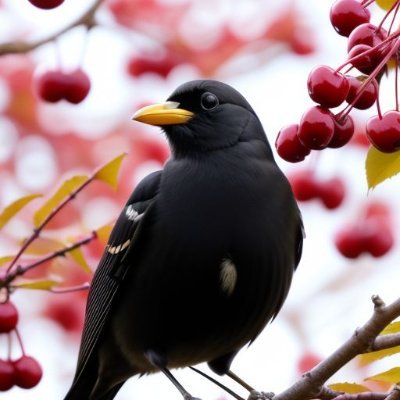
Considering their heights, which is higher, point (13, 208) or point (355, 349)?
point (13, 208)

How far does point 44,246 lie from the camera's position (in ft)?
10.1

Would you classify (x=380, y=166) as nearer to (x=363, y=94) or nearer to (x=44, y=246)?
(x=363, y=94)

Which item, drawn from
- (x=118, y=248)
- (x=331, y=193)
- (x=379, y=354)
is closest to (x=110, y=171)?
(x=118, y=248)

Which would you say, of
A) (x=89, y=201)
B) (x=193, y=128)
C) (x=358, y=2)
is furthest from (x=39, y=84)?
→ (x=89, y=201)

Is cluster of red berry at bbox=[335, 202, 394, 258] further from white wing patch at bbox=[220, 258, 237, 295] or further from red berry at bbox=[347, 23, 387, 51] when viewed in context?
red berry at bbox=[347, 23, 387, 51]

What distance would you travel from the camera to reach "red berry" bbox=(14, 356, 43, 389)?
3.00 meters

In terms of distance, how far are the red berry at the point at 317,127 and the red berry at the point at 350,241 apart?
1.38 meters

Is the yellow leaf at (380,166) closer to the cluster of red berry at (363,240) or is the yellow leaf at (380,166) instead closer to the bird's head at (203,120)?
the bird's head at (203,120)

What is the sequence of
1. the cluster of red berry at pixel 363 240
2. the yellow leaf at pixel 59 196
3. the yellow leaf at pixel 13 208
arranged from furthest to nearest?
the cluster of red berry at pixel 363 240, the yellow leaf at pixel 59 196, the yellow leaf at pixel 13 208

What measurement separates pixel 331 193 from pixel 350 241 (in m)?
0.19

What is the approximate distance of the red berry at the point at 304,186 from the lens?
131 inches

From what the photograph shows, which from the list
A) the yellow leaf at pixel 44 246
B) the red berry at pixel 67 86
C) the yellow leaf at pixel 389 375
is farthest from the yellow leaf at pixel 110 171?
the yellow leaf at pixel 389 375

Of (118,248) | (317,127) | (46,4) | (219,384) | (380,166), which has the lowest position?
(219,384)

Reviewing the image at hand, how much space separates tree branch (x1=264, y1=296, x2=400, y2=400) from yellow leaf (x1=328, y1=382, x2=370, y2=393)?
2cm
